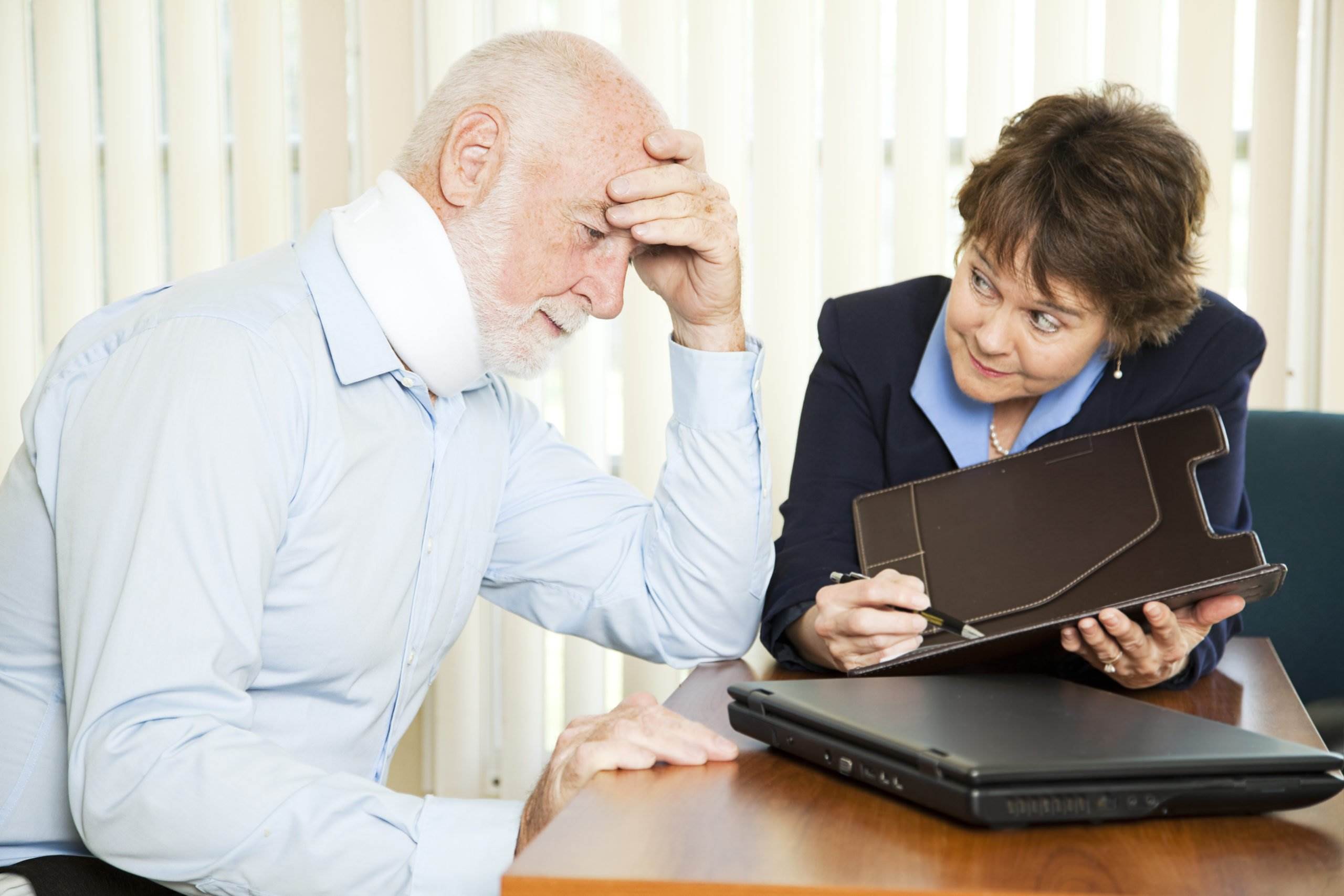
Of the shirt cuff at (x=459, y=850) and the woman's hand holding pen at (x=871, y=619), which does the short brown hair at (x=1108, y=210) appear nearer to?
the woman's hand holding pen at (x=871, y=619)

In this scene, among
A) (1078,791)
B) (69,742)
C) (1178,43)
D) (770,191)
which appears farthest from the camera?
(770,191)

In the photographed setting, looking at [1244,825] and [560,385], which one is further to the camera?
[560,385]

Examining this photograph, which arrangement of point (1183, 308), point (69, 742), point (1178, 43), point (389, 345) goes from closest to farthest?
point (69, 742) < point (389, 345) < point (1183, 308) < point (1178, 43)

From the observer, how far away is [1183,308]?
147 cm

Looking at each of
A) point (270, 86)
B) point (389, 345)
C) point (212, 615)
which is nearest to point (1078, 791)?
point (212, 615)

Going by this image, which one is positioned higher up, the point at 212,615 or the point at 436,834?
the point at 212,615

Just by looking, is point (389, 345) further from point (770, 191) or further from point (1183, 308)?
point (770, 191)

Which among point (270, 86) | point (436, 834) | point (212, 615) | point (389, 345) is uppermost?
point (270, 86)

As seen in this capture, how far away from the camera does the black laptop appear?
2.37ft

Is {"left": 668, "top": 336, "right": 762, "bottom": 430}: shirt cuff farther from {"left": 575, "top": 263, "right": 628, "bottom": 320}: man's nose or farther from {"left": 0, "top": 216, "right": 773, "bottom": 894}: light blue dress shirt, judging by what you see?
{"left": 575, "top": 263, "right": 628, "bottom": 320}: man's nose

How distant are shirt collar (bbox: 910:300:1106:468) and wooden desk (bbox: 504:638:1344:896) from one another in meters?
0.77

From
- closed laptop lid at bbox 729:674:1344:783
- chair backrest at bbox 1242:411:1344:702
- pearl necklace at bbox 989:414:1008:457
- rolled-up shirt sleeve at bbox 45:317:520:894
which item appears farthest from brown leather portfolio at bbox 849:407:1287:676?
chair backrest at bbox 1242:411:1344:702

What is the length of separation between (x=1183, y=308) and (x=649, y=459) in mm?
1288

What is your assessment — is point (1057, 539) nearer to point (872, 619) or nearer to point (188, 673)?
point (872, 619)
